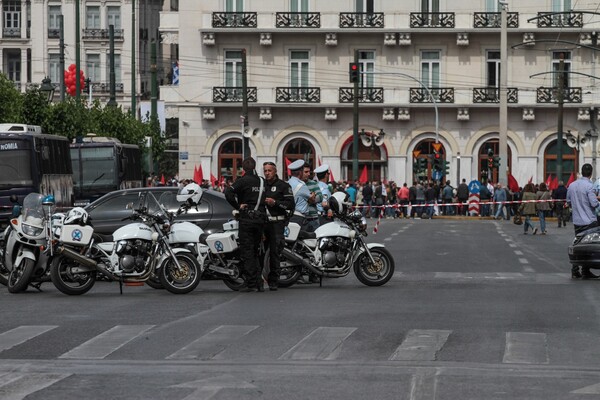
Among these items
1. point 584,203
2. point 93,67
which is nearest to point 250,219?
point 584,203

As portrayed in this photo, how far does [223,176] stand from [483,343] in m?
57.2

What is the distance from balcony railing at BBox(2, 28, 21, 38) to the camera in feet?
322

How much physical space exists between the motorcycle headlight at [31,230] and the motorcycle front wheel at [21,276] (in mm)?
350

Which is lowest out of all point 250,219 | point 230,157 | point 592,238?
point 592,238

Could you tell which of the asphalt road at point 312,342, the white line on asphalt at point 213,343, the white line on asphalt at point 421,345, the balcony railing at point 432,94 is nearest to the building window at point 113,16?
the balcony railing at point 432,94

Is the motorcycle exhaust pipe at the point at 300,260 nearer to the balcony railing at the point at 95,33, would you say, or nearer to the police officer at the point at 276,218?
the police officer at the point at 276,218

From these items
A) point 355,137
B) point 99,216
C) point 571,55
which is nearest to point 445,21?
point 571,55

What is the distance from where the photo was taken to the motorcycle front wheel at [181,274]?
18.9 metres

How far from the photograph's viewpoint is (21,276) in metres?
19.4

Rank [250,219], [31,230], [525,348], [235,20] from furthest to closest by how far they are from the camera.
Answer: [235,20], [31,230], [250,219], [525,348]

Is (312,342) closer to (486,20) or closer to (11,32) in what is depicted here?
(486,20)

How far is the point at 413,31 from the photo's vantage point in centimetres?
6812

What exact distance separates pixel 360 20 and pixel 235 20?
574cm

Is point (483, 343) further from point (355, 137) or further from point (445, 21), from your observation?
point (445, 21)
